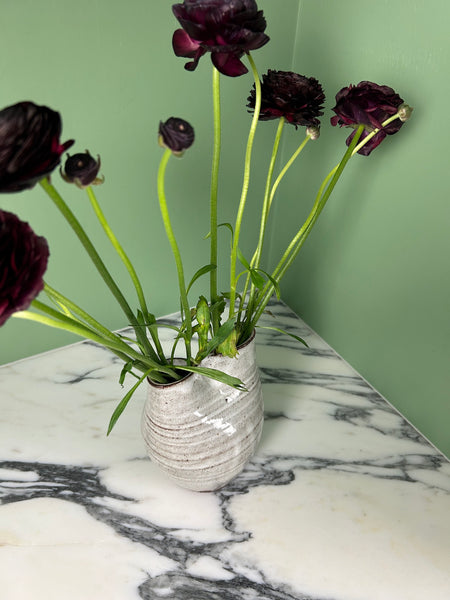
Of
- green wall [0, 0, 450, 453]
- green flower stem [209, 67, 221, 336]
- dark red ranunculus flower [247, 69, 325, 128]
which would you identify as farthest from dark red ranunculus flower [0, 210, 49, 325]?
green wall [0, 0, 450, 453]

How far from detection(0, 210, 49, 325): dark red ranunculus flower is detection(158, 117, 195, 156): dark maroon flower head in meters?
0.11

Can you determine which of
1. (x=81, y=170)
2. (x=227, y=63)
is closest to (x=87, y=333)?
(x=81, y=170)

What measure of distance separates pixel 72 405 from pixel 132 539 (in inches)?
9.8

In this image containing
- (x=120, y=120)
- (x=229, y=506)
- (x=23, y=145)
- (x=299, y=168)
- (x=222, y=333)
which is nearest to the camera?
(x=23, y=145)

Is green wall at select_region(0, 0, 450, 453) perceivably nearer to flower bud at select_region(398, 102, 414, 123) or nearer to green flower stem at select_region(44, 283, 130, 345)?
flower bud at select_region(398, 102, 414, 123)

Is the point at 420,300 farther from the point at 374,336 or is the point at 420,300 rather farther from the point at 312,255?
the point at 312,255

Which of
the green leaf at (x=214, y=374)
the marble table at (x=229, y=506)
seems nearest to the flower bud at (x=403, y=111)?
the green leaf at (x=214, y=374)

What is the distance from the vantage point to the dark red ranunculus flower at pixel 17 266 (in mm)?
325

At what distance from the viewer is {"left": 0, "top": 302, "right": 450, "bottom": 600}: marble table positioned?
0.58 metres

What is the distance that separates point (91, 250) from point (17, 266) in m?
0.11

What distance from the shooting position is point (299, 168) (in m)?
0.91

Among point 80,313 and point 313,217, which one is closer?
point 80,313

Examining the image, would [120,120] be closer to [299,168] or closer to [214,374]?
[299,168]

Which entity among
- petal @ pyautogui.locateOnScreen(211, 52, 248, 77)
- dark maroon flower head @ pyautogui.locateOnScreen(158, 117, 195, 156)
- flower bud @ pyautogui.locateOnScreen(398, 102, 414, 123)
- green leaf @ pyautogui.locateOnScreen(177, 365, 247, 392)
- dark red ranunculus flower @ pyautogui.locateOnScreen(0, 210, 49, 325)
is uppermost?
petal @ pyautogui.locateOnScreen(211, 52, 248, 77)
